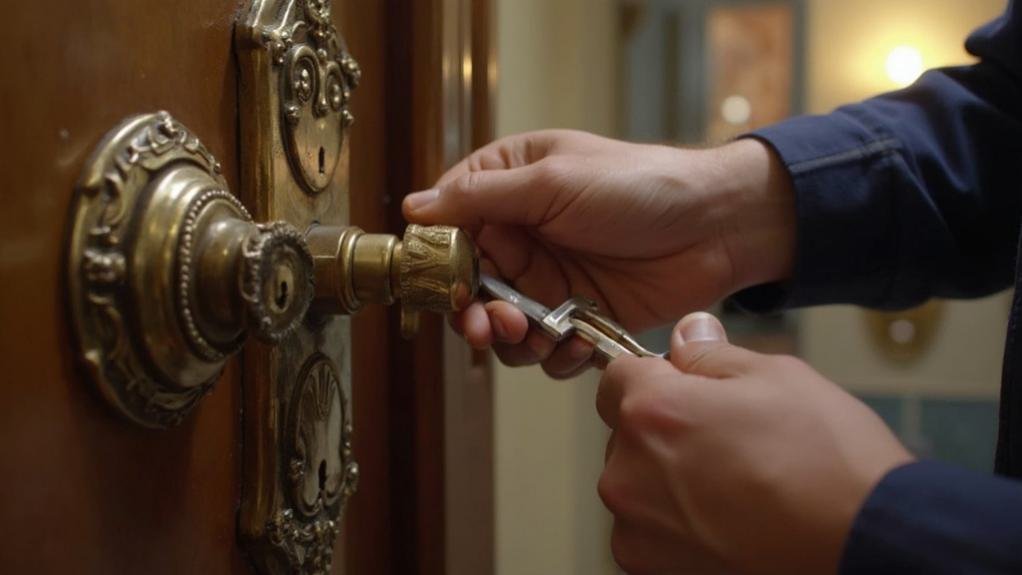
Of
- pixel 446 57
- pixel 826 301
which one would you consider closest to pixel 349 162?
pixel 446 57

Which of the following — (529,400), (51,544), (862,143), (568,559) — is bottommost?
(568,559)

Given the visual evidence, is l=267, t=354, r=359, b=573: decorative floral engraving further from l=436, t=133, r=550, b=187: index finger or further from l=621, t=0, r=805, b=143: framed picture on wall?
l=621, t=0, r=805, b=143: framed picture on wall

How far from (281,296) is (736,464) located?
149 millimetres

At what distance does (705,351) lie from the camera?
324 millimetres

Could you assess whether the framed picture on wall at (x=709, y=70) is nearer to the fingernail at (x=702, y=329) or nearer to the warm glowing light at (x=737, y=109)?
the warm glowing light at (x=737, y=109)

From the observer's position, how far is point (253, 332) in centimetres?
27

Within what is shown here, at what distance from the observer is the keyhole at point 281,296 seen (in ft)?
0.91

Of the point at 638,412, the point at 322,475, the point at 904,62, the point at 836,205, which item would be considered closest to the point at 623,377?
the point at 638,412

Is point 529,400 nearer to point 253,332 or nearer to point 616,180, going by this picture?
point 616,180

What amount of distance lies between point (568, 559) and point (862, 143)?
59 cm

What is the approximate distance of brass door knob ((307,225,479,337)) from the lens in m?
0.34

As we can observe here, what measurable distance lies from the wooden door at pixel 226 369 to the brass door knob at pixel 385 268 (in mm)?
42

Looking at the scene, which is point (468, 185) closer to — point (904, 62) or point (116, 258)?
point (116, 258)

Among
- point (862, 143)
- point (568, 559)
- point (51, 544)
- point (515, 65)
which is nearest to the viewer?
point (51, 544)
